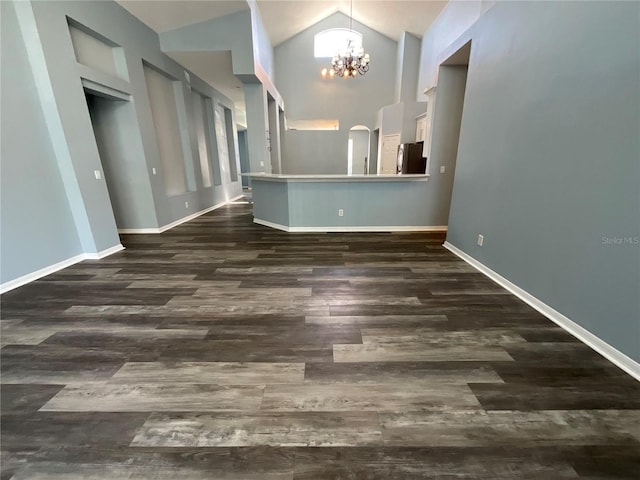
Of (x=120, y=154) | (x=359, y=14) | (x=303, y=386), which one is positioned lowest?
(x=303, y=386)

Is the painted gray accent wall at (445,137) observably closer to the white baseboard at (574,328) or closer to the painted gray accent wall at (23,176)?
the white baseboard at (574,328)

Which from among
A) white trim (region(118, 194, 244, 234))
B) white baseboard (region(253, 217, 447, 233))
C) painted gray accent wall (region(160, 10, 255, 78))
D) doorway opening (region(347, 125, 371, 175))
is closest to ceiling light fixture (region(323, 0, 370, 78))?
painted gray accent wall (region(160, 10, 255, 78))

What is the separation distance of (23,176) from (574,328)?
5.25 meters

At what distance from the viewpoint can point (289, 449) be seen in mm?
1118

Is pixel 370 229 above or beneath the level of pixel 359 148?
beneath

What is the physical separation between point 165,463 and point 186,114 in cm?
631

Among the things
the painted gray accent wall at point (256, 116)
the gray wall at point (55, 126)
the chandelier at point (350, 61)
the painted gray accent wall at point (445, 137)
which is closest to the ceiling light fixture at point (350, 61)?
the chandelier at point (350, 61)

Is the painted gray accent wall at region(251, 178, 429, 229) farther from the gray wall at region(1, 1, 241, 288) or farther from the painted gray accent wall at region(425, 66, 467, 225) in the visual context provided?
the gray wall at region(1, 1, 241, 288)

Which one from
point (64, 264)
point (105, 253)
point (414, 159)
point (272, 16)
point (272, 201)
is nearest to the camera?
point (64, 264)

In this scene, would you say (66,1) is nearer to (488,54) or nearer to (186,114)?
(186,114)

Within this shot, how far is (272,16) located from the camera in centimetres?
640

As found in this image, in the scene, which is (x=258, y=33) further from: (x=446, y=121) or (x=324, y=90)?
(x=446, y=121)

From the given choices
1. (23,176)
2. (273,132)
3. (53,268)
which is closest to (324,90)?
(273,132)

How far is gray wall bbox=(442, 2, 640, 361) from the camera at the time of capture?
154 cm
